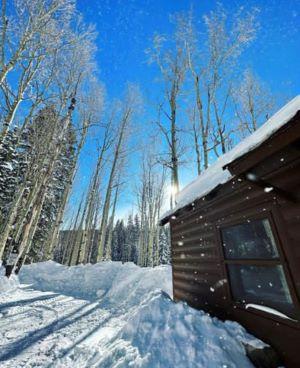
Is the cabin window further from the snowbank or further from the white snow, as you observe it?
the snowbank

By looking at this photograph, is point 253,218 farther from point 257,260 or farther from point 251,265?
point 251,265

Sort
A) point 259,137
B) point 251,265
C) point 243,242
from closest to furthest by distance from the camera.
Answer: point 259,137 → point 251,265 → point 243,242

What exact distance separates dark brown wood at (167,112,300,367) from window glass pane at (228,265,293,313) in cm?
17

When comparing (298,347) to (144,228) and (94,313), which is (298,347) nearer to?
(94,313)

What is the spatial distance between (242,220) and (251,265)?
78cm

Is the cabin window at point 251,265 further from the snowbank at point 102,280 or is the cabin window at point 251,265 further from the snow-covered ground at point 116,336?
the snowbank at point 102,280

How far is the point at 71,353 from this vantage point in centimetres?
364

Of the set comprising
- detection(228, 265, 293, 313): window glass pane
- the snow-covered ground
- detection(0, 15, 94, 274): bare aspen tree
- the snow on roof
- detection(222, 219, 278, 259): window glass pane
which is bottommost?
the snow-covered ground

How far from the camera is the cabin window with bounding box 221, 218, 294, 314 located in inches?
145

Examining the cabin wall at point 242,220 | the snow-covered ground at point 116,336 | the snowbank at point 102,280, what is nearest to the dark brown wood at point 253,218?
the cabin wall at point 242,220

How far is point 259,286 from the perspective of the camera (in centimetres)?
434

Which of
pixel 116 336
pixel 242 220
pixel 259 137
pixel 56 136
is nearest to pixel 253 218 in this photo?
pixel 242 220

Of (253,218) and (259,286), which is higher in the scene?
(253,218)

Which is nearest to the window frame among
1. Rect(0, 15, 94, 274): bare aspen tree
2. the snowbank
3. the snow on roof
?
the snow on roof
